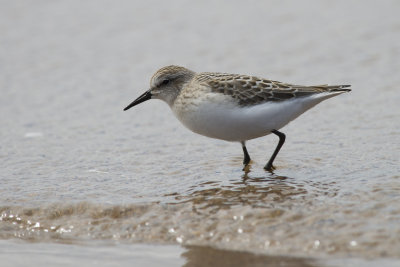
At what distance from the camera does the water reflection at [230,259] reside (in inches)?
208

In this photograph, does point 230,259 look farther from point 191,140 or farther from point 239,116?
point 191,140

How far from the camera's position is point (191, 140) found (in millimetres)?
8766

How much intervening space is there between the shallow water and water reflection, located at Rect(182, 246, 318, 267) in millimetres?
25

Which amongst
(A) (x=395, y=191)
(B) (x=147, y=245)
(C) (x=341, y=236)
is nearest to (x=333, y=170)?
(A) (x=395, y=191)

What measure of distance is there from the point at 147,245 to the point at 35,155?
2940 millimetres

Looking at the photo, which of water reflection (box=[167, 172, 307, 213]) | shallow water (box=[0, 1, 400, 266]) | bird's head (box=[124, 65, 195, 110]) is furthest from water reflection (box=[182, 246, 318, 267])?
bird's head (box=[124, 65, 195, 110])

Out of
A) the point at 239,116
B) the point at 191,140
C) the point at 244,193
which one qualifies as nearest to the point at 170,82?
the point at 191,140

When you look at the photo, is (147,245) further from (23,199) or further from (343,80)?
(343,80)

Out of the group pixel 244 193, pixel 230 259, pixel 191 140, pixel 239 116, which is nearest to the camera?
pixel 230 259

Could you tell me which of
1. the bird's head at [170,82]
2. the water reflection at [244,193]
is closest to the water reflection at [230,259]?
the water reflection at [244,193]

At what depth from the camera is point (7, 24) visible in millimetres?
13945

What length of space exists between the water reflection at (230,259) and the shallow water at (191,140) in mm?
25

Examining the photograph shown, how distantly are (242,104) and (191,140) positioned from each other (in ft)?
6.17

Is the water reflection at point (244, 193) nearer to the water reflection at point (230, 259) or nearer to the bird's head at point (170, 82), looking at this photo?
the water reflection at point (230, 259)
